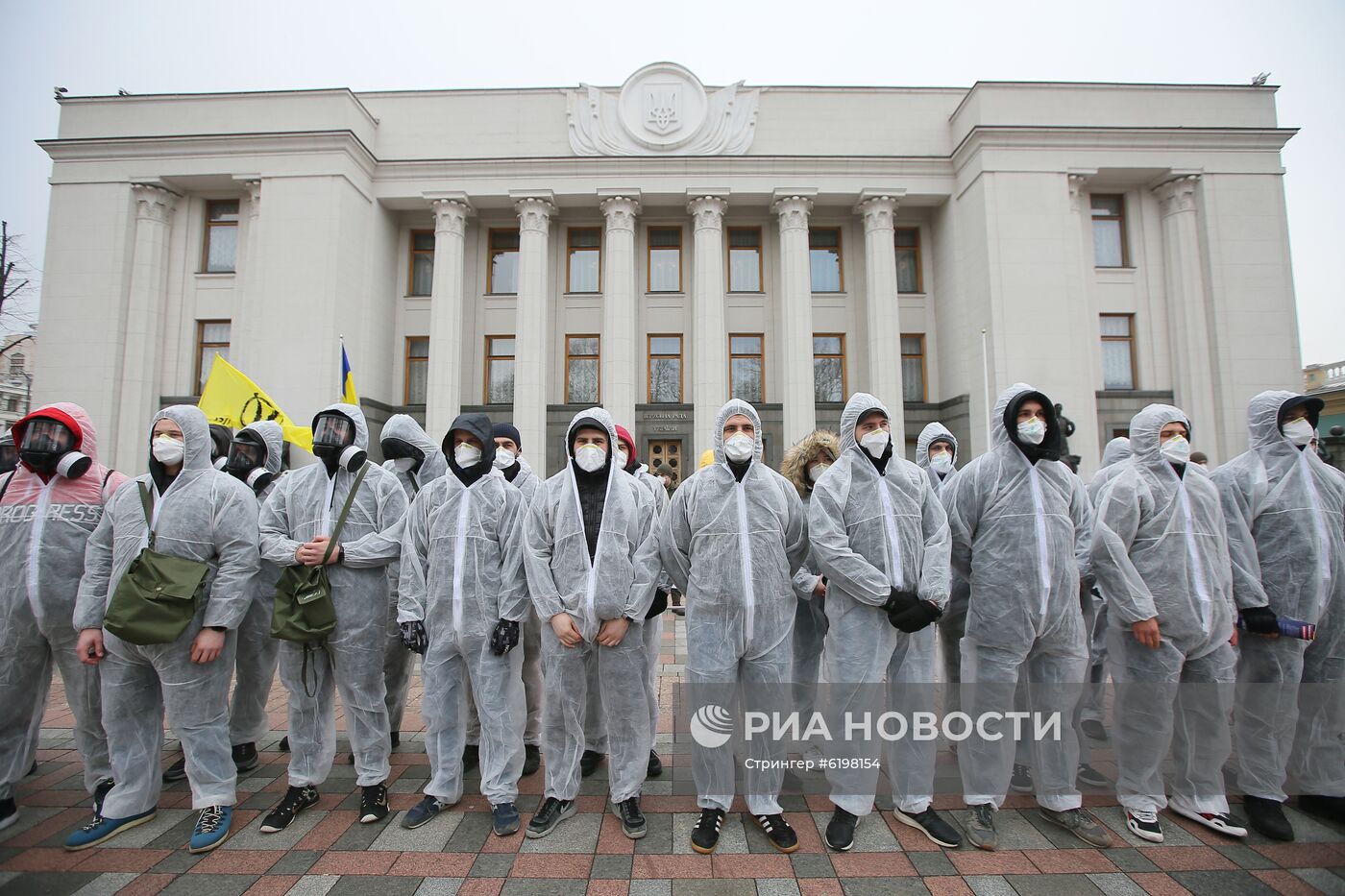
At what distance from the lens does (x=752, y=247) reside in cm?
2016

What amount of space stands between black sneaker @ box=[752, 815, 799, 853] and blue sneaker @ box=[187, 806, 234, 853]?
288 centimetres

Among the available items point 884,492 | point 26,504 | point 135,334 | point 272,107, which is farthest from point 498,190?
point 884,492

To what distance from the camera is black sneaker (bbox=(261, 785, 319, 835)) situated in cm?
320

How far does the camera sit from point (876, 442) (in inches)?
133

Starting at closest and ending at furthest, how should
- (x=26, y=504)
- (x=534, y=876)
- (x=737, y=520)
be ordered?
(x=534, y=876), (x=737, y=520), (x=26, y=504)

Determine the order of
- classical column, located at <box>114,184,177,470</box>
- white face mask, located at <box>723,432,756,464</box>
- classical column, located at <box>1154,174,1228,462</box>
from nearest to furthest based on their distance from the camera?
white face mask, located at <box>723,432,756,464</box> → classical column, located at <box>1154,174,1228,462</box> → classical column, located at <box>114,184,177,470</box>

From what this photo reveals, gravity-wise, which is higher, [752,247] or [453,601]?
[752,247]

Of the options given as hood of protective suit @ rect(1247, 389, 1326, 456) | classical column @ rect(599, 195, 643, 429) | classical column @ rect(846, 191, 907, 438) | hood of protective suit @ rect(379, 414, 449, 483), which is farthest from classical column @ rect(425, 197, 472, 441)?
hood of protective suit @ rect(1247, 389, 1326, 456)

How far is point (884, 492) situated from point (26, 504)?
16.8ft

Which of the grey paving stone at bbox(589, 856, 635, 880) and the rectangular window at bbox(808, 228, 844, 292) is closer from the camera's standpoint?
the grey paving stone at bbox(589, 856, 635, 880)

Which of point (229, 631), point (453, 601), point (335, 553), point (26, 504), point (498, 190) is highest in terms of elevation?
point (498, 190)

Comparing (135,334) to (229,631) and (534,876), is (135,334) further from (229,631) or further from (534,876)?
(534,876)

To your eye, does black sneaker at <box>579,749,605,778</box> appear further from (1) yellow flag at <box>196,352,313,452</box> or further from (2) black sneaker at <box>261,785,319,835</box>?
(1) yellow flag at <box>196,352,313,452</box>

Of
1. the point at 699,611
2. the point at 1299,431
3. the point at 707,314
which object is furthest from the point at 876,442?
the point at 707,314
